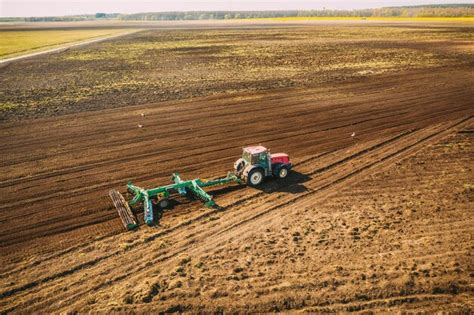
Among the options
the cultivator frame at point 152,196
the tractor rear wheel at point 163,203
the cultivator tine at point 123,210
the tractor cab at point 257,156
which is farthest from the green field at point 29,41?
the tractor cab at point 257,156

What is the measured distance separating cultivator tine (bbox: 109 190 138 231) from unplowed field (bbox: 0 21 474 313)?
306 mm

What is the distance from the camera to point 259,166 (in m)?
13.6

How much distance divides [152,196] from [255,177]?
3.74m

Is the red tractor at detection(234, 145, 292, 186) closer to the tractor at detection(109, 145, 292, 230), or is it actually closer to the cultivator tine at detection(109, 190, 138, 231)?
the tractor at detection(109, 145, 292, 230)

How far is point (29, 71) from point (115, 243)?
1428 inches

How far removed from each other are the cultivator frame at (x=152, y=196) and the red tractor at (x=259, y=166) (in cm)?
51

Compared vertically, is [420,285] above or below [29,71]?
below

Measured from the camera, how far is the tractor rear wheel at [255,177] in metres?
13.5

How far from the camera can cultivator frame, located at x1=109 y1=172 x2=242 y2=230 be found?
1166 cm

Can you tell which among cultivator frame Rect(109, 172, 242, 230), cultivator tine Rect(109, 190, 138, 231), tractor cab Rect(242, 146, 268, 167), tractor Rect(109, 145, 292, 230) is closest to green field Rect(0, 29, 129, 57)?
cultivator tine Rect(109, 190, 138, 231)

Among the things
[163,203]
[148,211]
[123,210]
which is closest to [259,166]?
[163,203]

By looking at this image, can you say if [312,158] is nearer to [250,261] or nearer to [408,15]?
[250,261]

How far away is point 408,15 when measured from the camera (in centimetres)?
17362

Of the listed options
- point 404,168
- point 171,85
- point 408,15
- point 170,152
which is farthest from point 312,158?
point 408,15
